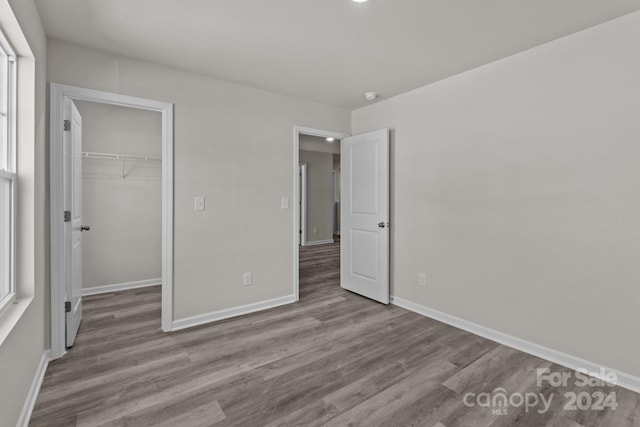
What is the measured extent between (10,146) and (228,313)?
215 cm

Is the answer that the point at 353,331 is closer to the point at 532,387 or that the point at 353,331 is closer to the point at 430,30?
the point at 532,387

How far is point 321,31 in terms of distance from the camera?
7.17ft

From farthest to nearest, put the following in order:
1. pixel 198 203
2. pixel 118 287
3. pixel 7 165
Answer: pixel 118 287 → pixel 198 203 → pixel 7 165

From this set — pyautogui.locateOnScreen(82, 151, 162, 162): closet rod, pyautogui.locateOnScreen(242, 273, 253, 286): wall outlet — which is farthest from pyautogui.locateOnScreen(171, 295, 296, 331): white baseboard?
pyautogui.locateOnScreen(82, 151, 162, 162): closet rod

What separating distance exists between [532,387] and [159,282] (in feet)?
13.9

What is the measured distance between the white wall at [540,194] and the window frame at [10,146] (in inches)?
124

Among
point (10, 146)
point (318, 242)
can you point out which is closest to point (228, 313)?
point (10, 146)

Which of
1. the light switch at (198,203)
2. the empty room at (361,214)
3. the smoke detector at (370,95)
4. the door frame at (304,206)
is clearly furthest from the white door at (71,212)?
the door frame at (304,206)

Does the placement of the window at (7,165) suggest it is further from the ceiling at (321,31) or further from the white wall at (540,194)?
the white wall at (540,194)

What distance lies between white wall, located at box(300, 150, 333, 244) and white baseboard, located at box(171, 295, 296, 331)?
168 inches

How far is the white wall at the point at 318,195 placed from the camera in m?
7.80

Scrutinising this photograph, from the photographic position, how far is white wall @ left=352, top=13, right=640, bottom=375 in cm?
203

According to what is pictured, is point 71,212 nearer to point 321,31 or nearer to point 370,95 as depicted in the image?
point 321,31

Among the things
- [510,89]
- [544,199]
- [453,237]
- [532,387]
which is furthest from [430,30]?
[532,387]
